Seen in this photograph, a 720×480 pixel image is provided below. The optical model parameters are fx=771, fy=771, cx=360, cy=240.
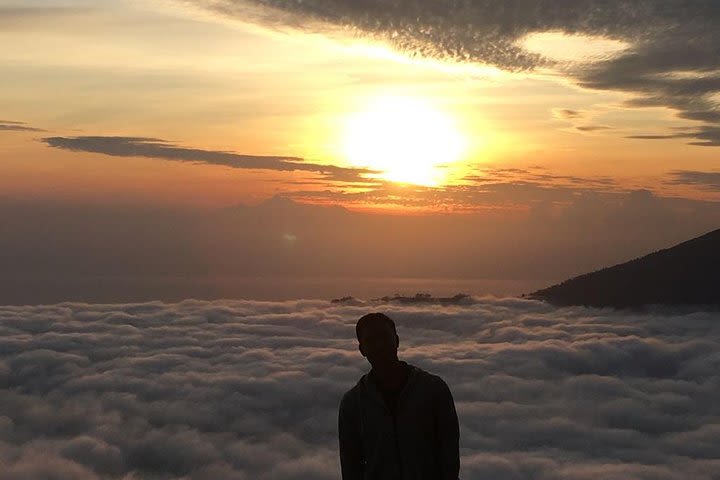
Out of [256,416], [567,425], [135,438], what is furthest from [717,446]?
[135,438]

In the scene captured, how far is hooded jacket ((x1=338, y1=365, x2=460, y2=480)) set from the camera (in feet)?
18.9

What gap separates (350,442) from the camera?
20.0ft

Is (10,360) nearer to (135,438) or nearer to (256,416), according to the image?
(135,438)

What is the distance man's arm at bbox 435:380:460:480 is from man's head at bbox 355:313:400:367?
493mm

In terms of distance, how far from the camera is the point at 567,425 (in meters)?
122

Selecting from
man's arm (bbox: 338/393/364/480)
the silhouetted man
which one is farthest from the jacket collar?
man's arm (bbox: 338/393/364/480)

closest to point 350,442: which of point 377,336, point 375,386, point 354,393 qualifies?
point 354,393

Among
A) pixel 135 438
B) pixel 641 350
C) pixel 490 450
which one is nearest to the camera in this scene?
pixel 490 450

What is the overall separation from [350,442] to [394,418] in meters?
0.47

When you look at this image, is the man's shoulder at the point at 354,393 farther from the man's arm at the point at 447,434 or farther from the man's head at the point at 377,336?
the man's arm at the point at 447,434

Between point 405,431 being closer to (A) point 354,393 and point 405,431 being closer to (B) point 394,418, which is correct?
(B) point 394,418

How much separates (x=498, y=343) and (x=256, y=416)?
57678 millimetres

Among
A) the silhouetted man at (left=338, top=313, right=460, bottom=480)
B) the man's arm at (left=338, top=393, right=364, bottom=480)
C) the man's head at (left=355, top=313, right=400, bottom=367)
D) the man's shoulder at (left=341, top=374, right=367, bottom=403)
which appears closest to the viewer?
the man's head at (left=355, top=313, right=400, bottom=367)

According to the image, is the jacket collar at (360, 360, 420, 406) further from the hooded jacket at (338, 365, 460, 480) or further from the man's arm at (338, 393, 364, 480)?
the man's arm at (338, 393, 364, 480)
